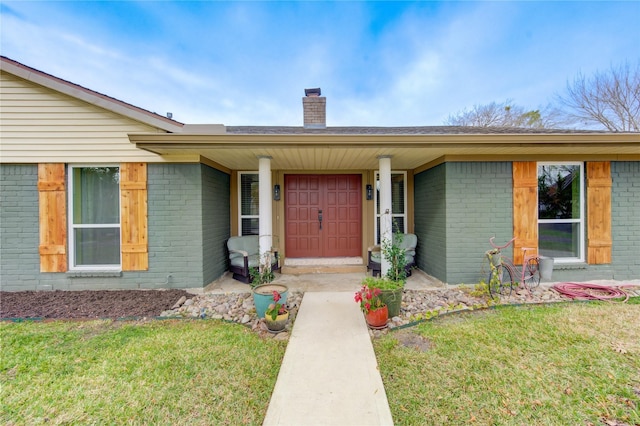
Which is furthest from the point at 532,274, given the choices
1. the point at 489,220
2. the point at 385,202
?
the point at 385,202

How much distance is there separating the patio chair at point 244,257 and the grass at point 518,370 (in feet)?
9.74

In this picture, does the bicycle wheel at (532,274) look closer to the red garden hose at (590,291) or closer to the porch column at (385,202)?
the red garden hose at (590,291)

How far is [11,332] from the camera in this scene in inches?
127

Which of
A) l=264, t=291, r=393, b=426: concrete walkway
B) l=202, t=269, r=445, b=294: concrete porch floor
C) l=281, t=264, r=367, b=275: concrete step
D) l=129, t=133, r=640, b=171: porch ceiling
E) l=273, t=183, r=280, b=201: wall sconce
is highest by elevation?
l=129, t=133, r=640, b=171: porch ceiling

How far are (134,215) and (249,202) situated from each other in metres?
2.32

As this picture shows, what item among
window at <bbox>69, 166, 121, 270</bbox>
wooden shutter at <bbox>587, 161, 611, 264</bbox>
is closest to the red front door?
window at <bbox>69, 166, 121, 270</bbox>

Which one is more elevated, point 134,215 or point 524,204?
point 524,204

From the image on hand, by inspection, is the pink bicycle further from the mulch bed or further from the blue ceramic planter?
the mulch bed

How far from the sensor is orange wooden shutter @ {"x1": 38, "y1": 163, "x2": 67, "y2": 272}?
4.53m

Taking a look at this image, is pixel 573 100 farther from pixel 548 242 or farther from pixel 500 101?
pixel 548 242

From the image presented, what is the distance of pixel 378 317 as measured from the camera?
3234 mm

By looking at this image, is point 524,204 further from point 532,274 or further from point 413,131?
point 413,131

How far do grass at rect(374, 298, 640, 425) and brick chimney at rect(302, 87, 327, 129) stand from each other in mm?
5099

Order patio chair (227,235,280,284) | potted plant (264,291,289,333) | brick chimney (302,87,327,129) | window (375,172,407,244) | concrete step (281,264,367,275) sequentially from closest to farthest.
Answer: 1. potted plant (264,291,289,333)
2. patio chair (227,235,280,284)
3. concrete step (281,264,367,275)
4. window (375,172,407,244)
5. brick chimney (302,87,327,129)
